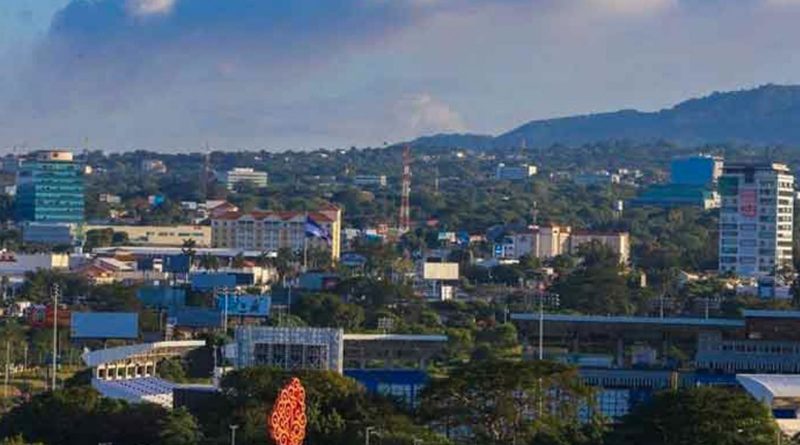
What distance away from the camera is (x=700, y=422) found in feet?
117

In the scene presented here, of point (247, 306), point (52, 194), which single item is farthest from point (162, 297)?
point (52, 194)

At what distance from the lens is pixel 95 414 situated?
38750 mm

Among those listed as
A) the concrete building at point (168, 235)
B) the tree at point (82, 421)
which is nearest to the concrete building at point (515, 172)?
the concrete building at point (168, 235)

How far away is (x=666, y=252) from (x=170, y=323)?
1600 inches

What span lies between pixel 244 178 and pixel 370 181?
343 inches

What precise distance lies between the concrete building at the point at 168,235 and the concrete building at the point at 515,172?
64.4 m

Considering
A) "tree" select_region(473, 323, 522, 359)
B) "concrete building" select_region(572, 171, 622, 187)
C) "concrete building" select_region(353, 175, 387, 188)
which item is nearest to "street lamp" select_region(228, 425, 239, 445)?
"tree" select_region(473, 323, 522, 359)

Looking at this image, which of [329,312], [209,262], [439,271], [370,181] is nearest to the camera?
[329,312]

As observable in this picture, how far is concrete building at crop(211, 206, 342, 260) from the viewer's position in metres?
111

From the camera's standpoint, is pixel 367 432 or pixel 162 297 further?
pixel 162 297

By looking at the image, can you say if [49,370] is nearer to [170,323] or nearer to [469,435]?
[170,323]

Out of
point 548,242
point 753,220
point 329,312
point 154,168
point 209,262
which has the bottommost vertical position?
point 329,312

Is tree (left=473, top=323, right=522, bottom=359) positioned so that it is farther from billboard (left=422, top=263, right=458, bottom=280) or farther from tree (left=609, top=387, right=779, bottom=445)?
billboard (left=422, top=263, right=458, bottom=280)

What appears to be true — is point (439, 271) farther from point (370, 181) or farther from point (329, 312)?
point (370, 181)
